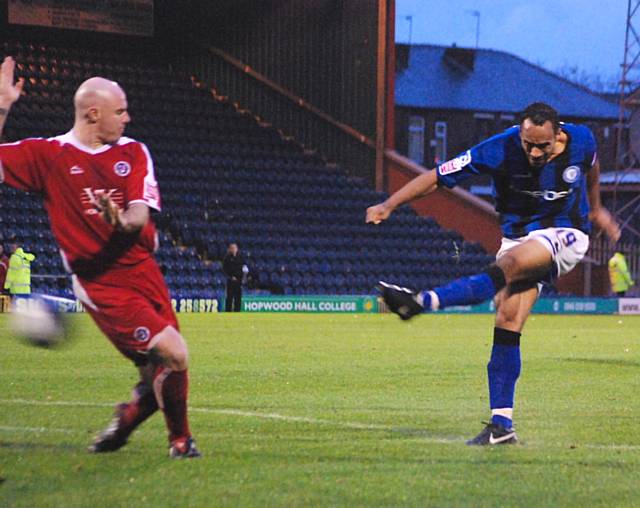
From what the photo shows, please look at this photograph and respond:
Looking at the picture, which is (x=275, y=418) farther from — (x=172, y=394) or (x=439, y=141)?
(x=439, y=141)

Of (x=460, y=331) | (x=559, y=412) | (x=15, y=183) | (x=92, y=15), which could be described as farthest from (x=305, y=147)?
(x=15, y=183)

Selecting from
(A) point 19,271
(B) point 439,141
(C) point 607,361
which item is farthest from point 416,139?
(C) point 607,361

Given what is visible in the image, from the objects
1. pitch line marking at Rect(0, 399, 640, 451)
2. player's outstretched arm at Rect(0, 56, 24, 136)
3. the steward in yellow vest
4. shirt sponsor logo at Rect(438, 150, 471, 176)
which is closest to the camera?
player's outstretched arm at Rect(0, 56, 24, 136)

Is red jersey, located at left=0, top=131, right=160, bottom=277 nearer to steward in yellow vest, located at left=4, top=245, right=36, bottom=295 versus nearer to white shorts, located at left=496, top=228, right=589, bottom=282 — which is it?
white shorts, located at left=496, top=228, right=589, bottom=282

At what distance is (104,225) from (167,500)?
1.62 m

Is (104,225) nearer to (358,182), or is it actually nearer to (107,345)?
(107,345)

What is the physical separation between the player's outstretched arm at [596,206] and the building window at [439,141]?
2188 inches

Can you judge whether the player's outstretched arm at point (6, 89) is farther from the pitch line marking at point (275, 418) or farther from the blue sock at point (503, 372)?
the blue sock at point (503, 372)

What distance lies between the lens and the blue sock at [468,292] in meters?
7.12

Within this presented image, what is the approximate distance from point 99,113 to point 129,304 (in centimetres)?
96

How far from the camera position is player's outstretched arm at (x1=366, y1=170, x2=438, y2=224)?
754cm

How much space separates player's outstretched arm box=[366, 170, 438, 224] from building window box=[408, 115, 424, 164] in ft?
184

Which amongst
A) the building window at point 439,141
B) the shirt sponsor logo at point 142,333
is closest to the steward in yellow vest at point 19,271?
the shirt sponsor logo at point 142,333

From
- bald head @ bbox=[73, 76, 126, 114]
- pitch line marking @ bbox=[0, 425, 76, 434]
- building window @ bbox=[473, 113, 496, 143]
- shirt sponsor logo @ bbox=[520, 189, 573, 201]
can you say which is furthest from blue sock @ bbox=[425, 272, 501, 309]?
building window @ bbox=[473, 113, 496, 143]
